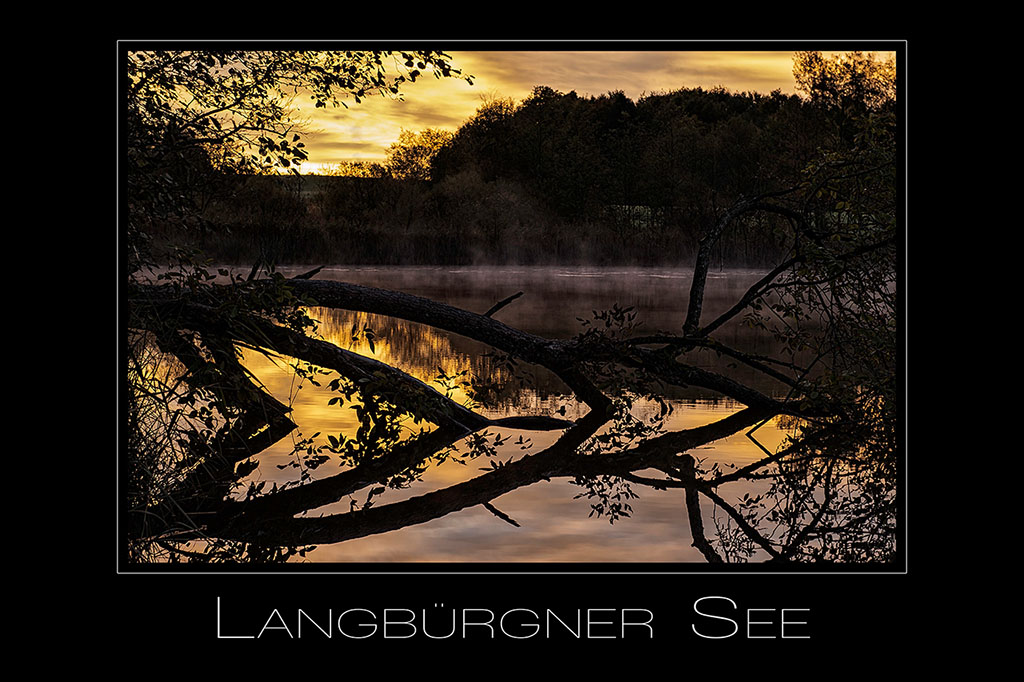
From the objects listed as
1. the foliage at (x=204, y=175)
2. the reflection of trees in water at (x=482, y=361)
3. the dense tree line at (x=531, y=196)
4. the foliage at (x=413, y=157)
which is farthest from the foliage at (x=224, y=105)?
the foliage at (x=413, y=157)

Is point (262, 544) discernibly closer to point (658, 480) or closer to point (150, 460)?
point (150, 460)

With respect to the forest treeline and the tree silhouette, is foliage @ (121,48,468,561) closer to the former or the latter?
the tree silhouette

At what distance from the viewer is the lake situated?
492 cm

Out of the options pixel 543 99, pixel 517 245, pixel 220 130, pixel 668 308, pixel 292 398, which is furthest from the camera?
pixel 543 99

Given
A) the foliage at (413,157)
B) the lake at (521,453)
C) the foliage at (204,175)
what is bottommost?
the lake at (521,453)

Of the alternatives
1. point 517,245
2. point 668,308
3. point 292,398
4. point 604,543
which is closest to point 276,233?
point 517,245

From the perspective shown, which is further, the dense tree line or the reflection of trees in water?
the dense tree line

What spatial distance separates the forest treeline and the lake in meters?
2.06

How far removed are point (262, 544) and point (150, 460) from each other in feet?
2.12

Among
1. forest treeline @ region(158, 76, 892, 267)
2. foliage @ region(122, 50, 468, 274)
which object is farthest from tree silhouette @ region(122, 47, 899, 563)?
forest treeline @ region(158, 76, 892, 267)

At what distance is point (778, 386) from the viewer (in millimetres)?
9773

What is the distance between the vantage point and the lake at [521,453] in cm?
492

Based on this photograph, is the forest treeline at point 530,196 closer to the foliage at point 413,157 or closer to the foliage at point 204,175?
the foliage at point 413,157

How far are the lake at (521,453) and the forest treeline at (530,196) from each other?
2.06 meters
